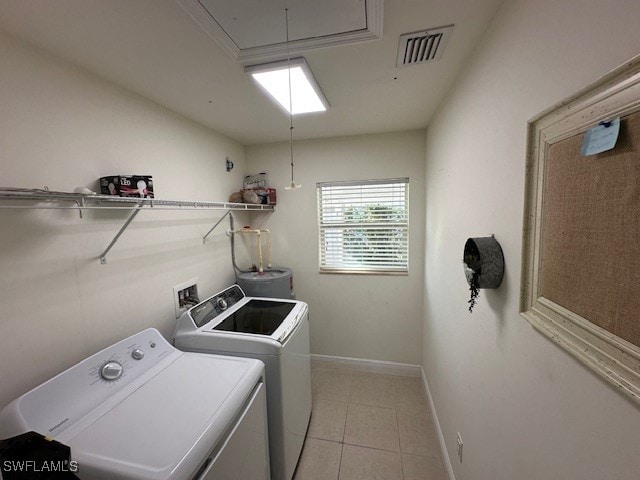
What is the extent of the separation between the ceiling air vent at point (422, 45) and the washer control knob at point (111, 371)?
200 centimetres

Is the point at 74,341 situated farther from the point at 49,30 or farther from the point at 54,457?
the point at 49,30

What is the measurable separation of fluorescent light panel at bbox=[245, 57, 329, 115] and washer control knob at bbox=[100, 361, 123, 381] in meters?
1.57

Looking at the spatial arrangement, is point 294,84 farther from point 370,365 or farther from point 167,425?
point 370,365

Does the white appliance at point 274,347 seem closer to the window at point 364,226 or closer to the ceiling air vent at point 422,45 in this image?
the window at point 364,226

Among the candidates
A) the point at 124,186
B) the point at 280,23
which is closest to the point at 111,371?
the point at 124,186

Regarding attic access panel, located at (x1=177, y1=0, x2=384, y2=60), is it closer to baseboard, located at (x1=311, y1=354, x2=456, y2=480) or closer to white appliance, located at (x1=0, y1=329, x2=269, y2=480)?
white appliance, located at (x1=0, y1=329, x2=269, y2=480)

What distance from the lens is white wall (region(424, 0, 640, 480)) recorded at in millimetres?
542

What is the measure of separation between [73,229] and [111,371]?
698 mm

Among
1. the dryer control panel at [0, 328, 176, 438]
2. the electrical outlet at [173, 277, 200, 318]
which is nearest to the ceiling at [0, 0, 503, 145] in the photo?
the electrical outlet at [173, 277, 200, 318]

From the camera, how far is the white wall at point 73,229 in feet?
3.28

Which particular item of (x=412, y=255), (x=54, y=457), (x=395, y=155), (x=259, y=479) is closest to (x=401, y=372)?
(x=412, y=255)

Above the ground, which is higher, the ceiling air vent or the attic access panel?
the ceiling air vent

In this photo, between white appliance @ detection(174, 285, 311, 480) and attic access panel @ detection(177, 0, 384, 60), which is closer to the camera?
attic access panel @ detection(177, 0, 384, 60)

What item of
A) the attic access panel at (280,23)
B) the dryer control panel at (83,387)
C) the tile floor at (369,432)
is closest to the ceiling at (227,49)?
the attic access panel at (280,23)
